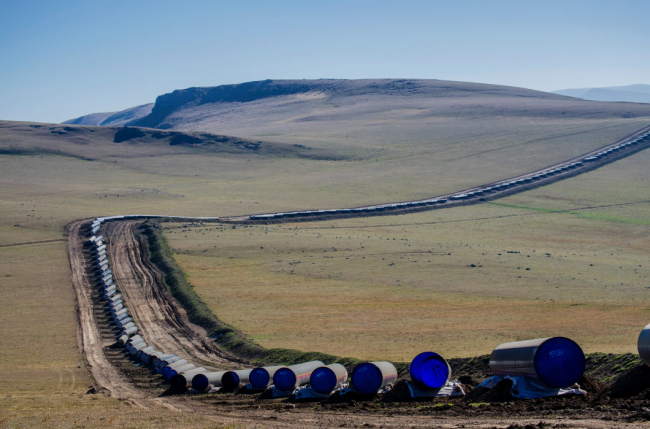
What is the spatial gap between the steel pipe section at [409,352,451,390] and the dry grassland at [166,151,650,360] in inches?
261

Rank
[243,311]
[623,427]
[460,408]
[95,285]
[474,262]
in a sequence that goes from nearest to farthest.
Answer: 1. [623,427]
2. [460,408]
3. [243,311]
4. [95,285]
5. [474,262]

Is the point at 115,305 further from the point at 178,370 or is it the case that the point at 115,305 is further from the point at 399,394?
the point at 399,394

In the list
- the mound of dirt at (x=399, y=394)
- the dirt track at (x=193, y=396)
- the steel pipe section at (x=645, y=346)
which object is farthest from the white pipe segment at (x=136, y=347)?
the steel pipe section at (x=645, y=346)

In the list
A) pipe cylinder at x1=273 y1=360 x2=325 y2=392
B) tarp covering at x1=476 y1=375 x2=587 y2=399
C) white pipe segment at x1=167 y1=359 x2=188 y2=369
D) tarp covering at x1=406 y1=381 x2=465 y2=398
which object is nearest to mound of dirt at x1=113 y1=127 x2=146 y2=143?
white pipe segment at x1=167 y1=359 x2=188 y2=369

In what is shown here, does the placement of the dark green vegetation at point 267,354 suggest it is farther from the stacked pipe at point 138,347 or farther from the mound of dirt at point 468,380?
the stacked pipe at point 138,347

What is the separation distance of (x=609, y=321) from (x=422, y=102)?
167 metres

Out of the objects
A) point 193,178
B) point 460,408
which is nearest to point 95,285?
point 460,408

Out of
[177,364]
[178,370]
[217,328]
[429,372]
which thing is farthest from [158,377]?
[429,372]

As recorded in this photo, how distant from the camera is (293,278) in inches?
1953

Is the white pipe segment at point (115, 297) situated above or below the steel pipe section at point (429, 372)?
below

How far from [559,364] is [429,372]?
465 centimetres

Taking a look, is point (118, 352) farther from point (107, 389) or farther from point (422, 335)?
point (422, 335)

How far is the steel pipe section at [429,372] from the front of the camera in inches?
893

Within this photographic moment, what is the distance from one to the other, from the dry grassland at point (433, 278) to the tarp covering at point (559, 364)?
9.13m
